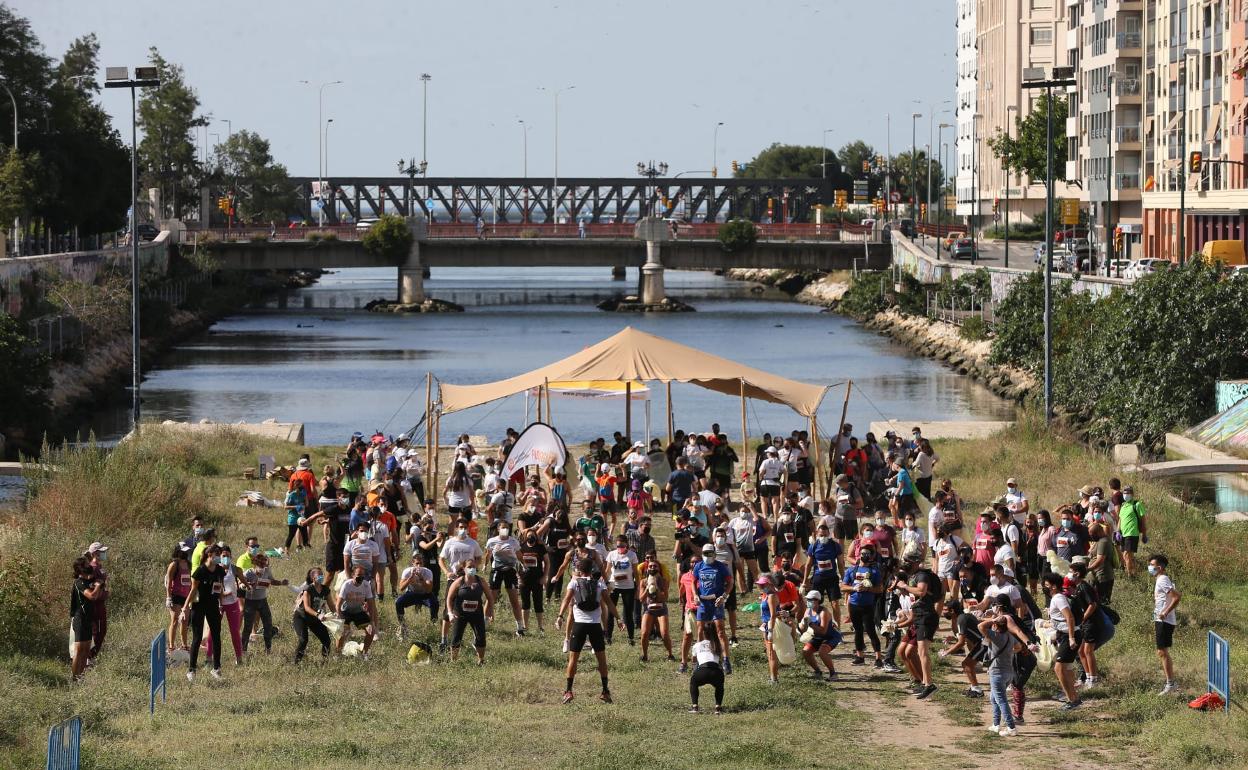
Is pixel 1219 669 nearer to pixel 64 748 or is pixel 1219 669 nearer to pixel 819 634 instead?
pixel 819 634

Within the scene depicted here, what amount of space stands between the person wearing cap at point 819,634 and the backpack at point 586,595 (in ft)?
8.28

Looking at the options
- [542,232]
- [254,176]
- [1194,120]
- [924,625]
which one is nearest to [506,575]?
[924,625]

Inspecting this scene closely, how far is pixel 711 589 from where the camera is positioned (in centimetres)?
1923

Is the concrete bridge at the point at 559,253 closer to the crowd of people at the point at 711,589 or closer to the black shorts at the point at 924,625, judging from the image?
the crowd of people at the point at 711,589

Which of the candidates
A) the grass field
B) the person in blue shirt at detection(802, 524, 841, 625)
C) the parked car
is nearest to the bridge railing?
the parked car

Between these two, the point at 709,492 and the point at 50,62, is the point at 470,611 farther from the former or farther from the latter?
the point at 50,62

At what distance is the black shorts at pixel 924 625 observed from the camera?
62.8 ft

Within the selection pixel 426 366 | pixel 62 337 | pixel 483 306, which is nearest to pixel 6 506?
pixel 62 337

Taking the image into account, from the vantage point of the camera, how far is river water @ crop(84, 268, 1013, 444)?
58.3 m

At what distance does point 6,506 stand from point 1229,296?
29055 mm

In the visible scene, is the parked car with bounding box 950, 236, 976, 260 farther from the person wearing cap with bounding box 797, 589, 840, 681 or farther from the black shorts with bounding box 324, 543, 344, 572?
the person wearing cap with bounding box 797, 589, 840, 681

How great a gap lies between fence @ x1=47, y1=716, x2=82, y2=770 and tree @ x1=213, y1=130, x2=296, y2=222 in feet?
484

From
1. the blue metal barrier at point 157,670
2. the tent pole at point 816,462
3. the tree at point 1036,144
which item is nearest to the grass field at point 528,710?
the blue metal barrier at point 157,670

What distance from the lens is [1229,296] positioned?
148 feet
